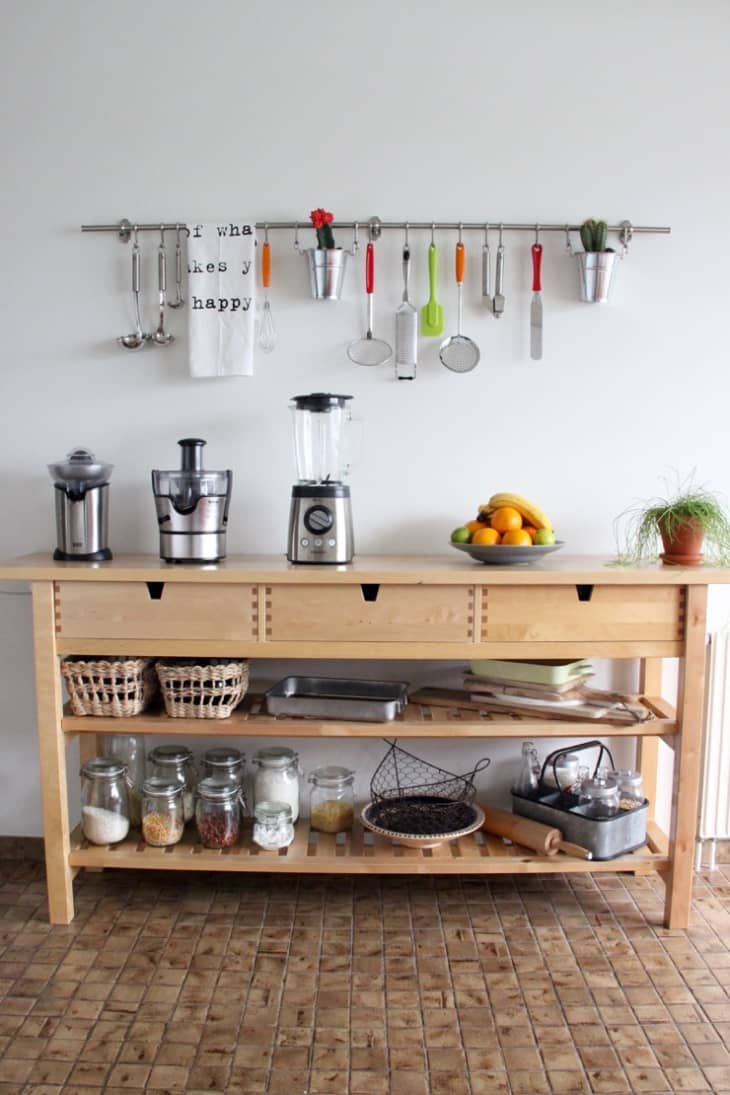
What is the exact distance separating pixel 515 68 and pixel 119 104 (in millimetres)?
1094

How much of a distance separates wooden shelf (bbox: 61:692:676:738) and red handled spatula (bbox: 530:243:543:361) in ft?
3.33

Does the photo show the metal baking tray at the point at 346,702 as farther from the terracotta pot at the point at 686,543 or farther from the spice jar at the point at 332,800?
the terracotta pot at the point at 686,543

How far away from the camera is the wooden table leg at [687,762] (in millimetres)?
2369

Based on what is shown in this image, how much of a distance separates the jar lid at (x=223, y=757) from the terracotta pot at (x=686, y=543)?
127cm

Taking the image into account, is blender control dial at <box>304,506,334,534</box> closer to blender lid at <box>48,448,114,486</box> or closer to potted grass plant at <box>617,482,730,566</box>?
blender lid at <box>48,448,114,486</box>

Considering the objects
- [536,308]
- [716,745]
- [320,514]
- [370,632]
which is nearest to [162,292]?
[320,514]

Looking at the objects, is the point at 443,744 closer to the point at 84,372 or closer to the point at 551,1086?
the point at 551,1086

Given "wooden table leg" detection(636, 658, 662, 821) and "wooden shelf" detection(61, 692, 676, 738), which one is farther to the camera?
"wooden table leg" detection(636, 658, 662, 821)

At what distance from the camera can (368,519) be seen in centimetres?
276

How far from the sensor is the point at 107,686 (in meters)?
2.41

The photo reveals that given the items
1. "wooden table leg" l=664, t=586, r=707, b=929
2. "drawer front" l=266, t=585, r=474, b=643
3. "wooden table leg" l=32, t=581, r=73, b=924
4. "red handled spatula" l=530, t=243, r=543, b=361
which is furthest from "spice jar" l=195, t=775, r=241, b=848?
"red handled spatula" l=530, t=243, r=543, b=361

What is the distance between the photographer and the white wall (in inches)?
104

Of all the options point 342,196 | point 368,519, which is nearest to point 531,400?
point 368,519

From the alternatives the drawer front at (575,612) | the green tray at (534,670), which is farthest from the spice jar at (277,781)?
the drawer front at (575,612)
